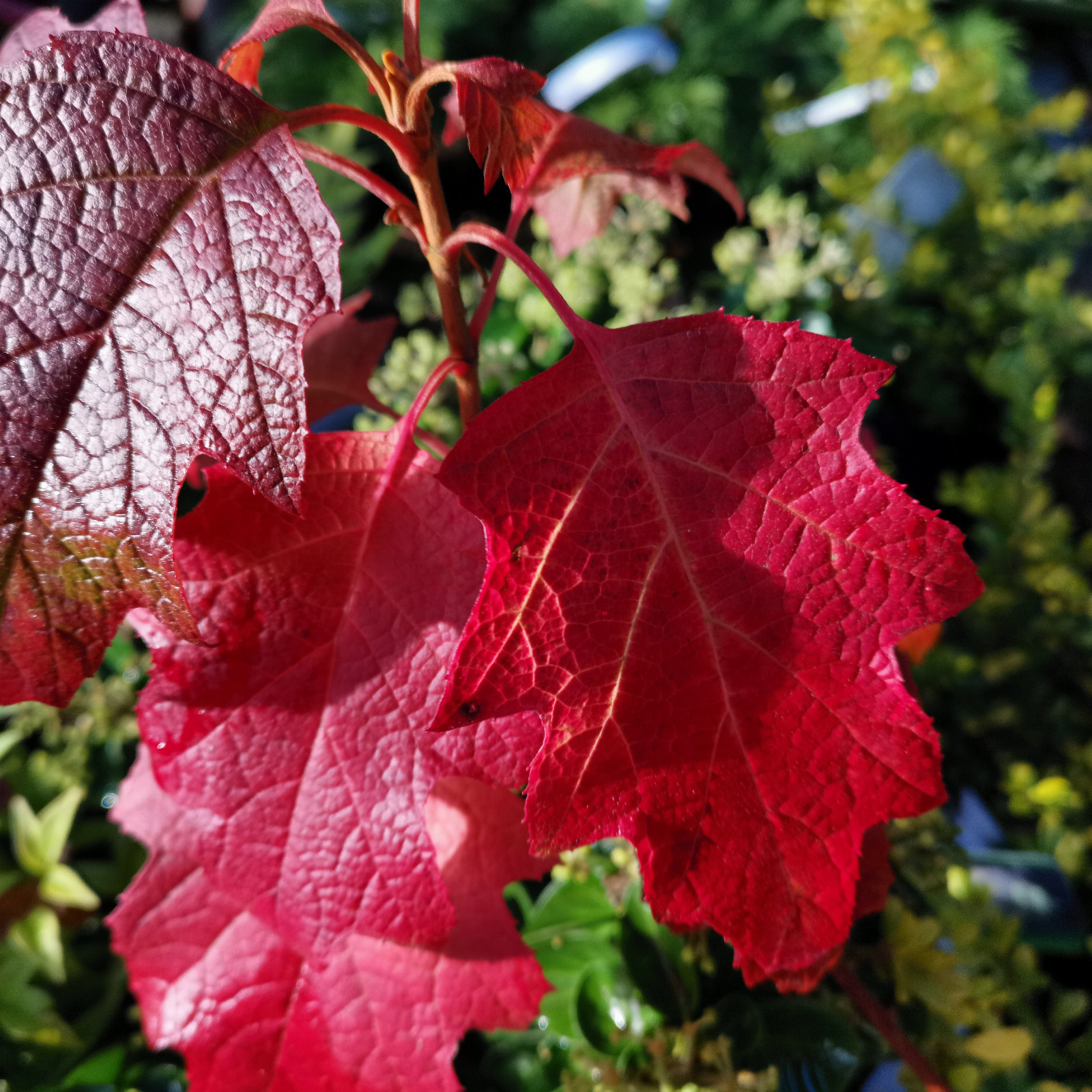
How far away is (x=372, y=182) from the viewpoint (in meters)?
0.43

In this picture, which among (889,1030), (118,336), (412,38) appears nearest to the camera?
(118,336)

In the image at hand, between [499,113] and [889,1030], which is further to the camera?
[889,1030]

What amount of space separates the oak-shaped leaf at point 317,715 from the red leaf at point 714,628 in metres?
0.06

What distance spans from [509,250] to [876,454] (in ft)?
1.96

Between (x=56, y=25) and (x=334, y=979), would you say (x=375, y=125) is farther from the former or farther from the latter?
(x=334, y=979)

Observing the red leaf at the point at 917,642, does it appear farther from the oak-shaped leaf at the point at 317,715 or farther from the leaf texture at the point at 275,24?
the leaf texture at the point at 275,24

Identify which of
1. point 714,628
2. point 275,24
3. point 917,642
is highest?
point 275,24

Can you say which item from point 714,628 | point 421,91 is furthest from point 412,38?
point 714,628

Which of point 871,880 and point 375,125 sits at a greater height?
point 375,125

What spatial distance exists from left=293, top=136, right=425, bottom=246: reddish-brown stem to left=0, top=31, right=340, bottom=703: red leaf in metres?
0.12

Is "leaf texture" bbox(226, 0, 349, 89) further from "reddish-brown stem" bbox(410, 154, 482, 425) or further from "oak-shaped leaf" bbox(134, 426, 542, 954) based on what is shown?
"oak-shaped leaf" bbox(134, 426, 542, 954)

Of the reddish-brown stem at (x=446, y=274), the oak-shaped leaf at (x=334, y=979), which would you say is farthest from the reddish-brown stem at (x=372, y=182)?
the oak-shaped leaf at (x=334, y=979)

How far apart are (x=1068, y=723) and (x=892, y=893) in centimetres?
63

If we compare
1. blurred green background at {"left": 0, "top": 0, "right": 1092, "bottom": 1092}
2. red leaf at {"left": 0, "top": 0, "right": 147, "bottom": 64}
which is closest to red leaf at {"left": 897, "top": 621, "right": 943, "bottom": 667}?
blurred green background at {"left": 0, "top": 0, "right": 1092, "bottom": 1092}
